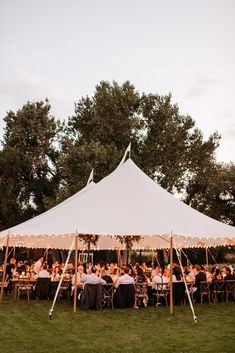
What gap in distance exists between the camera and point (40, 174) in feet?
97.6

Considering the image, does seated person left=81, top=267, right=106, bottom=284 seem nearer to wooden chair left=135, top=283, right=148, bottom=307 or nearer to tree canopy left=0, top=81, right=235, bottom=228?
wooden chair left=135, top=283, right=148, bottom=307

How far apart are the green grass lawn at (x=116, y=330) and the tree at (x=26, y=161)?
17117 mm

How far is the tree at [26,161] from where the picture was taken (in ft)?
92.4

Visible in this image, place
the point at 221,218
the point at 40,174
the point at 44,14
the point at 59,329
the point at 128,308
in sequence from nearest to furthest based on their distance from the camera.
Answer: the point at 59,329 → the point at 128,308 → the point at 44,14 → the point at 40,174 → the point at 221,218

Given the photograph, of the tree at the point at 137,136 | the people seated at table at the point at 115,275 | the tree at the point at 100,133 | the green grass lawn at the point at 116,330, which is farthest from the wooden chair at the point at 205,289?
the tree at the point at 137,136

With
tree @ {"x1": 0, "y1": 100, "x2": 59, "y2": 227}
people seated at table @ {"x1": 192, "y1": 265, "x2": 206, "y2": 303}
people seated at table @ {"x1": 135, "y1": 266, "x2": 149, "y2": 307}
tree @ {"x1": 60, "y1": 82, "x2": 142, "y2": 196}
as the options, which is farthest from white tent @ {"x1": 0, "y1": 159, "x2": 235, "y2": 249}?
tree @ {"x1": 0, "y1": 100, "x2": 59, "y2": 227}

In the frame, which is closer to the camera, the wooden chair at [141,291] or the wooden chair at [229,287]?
the wooden chair at [141,291]

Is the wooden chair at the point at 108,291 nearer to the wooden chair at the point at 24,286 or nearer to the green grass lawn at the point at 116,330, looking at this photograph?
the green grass lawn at the point at 116,330

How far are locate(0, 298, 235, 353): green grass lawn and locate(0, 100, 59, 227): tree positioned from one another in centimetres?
1712

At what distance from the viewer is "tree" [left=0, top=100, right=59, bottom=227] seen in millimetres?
28156

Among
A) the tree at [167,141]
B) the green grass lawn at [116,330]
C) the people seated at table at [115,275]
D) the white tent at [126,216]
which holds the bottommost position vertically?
the green grass lawn at [116,330]

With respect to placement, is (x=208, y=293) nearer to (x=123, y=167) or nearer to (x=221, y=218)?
(x=123, y=167)

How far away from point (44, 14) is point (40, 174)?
1789cm

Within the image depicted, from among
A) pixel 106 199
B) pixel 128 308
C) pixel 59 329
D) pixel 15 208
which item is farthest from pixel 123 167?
pixel 15 208
